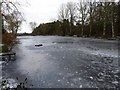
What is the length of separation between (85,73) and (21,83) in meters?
3.23

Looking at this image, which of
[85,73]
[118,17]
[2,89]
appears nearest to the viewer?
[2,89]

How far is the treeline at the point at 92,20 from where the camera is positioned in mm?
39250

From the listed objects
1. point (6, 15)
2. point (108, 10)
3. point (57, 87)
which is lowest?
point (57, 87)

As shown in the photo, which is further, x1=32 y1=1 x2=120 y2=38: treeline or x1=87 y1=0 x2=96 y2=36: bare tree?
x1=87 y1=0 x2=96 y2=36: bare tree

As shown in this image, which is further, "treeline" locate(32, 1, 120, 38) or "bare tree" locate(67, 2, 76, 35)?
"bare tree" locate(67, 2, 76, 35)

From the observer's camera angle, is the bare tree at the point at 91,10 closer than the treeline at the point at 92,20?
No

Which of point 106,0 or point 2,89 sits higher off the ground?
point 106,0

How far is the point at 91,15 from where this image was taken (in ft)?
161

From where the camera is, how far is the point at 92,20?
158ft

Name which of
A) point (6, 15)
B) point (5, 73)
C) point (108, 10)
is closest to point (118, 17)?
point (108, 10)

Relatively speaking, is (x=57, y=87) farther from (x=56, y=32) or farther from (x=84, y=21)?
(x=56, y=32)

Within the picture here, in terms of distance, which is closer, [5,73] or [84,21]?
[5,73]

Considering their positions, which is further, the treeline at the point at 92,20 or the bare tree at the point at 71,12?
the bare tree at the point at 71,12

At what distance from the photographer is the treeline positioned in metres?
39.2
